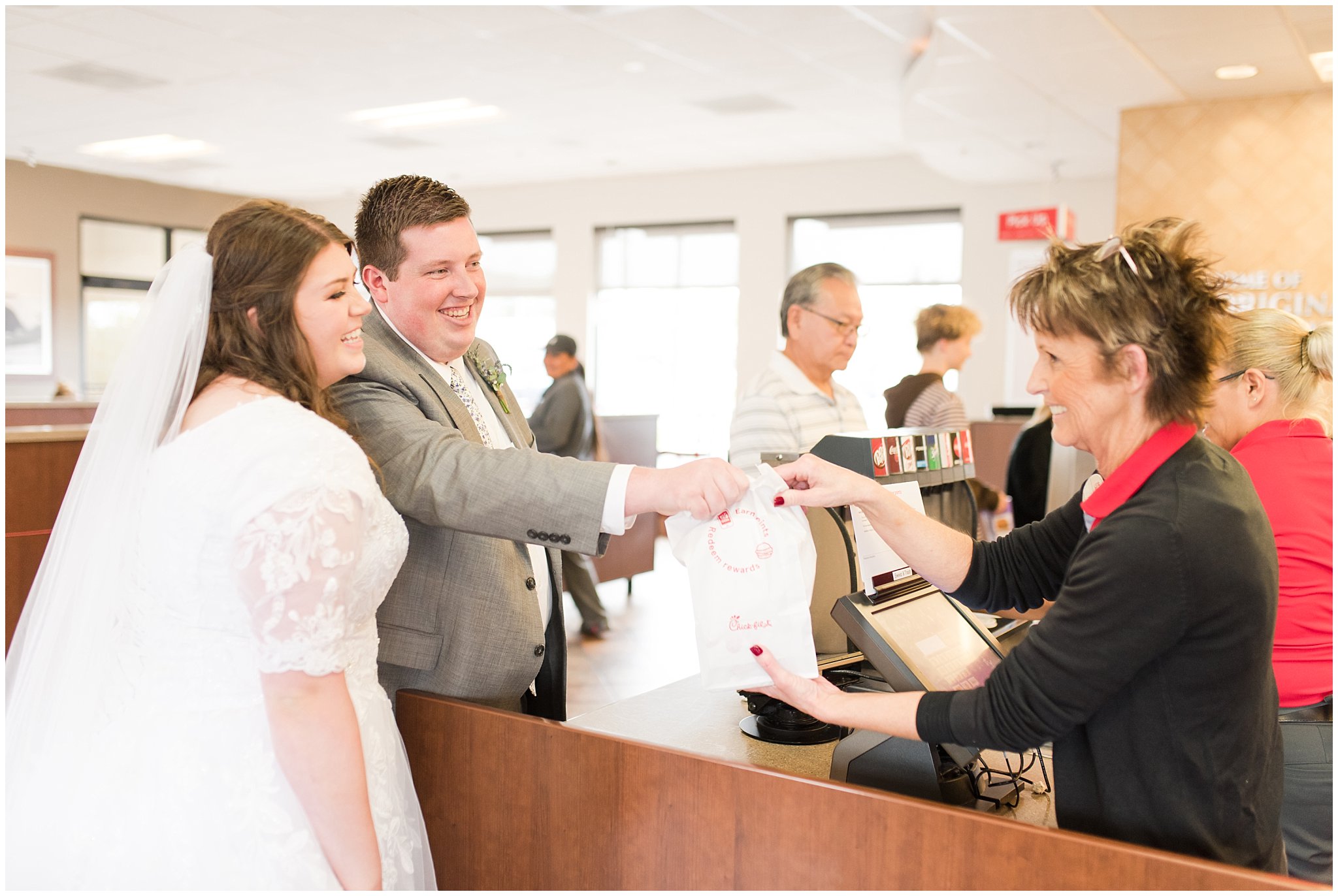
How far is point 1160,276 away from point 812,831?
0.81m

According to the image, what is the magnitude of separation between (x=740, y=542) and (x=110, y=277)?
12704mm

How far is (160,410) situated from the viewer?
1.47m

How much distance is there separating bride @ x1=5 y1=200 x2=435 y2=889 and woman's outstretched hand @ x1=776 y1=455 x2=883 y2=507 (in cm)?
56

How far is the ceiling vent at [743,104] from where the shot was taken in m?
7.95

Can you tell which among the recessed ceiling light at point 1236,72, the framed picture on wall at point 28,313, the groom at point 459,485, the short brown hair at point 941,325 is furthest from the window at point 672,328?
the groom at point 459,485

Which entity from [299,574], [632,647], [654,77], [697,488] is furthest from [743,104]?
[299,574]

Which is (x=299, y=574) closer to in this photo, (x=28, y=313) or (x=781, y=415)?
(x=781, y=415)

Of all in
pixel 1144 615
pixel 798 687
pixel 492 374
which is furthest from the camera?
pixel 492 374

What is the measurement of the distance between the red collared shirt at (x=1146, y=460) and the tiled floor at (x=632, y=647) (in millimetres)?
3058

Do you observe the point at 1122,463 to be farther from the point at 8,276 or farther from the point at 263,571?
the point at 8,276

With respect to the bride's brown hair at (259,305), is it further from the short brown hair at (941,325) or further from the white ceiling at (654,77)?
the white ceiling at (654,77)

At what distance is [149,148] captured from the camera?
10.4 meters

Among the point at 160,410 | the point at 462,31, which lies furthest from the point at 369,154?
the point at 160,410

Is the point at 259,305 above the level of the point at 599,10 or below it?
below
